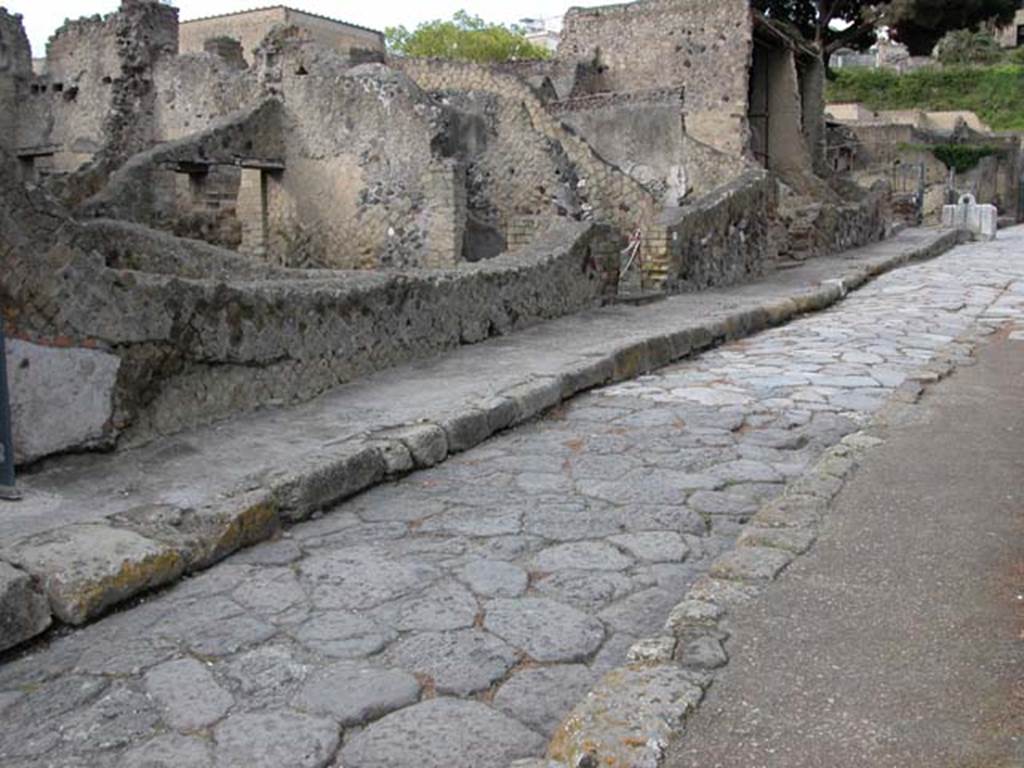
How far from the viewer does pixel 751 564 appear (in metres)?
3.01

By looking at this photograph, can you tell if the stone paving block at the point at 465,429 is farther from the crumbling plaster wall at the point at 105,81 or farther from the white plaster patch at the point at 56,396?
the crumbling plaster wall at the point at 105,81

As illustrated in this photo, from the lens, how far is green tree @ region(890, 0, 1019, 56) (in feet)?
101

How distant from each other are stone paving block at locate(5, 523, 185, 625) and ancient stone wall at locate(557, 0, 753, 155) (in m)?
16.1

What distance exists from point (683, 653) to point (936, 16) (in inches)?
1309

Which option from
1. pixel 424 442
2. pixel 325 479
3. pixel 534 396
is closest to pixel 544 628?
pixel 325 479

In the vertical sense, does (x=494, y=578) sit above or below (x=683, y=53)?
below

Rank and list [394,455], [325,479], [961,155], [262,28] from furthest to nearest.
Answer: [262,28], [961,155], [394,455], [325,479]

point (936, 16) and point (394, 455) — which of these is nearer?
point (394, 455)

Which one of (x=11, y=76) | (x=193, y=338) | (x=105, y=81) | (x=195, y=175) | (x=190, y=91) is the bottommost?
(x=193, y=338)

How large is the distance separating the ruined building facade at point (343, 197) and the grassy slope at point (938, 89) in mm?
25033

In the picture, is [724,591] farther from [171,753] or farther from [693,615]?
[171,753]

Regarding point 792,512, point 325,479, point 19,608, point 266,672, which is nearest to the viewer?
point 266,672

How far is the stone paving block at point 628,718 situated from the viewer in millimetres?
2018

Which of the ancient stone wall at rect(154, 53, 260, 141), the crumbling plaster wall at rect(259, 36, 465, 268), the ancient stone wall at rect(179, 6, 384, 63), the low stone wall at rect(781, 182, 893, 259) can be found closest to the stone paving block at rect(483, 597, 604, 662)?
the crumbling plaster wall at rect(259, 36, 465, 268)
